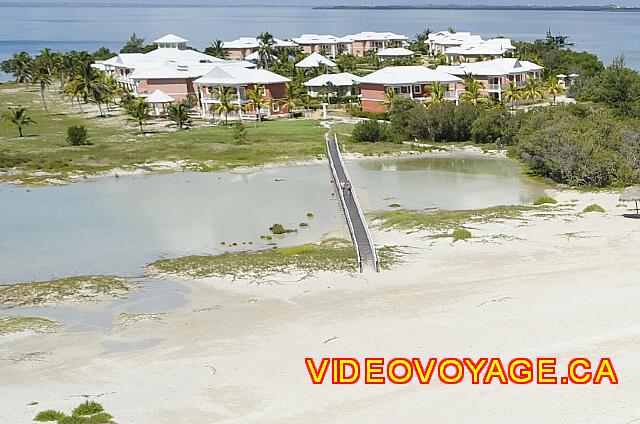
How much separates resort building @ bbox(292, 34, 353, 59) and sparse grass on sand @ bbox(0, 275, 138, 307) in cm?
9001

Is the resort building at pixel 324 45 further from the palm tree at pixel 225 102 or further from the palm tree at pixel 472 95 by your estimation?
the palm tree at pixel 472 95

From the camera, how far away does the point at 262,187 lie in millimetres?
40906

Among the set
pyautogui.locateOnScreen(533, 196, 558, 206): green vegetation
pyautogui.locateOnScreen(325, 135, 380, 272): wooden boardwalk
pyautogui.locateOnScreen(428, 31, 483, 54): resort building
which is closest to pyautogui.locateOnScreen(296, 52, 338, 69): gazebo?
pyautogui.locateOnScreen(428, 31, 483, 54): resort building

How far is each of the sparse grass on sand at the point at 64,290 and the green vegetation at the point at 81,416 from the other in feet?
27.3

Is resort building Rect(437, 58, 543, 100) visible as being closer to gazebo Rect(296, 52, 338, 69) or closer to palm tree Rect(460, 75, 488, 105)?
palm tree Rect(460, 75, 488, 105)

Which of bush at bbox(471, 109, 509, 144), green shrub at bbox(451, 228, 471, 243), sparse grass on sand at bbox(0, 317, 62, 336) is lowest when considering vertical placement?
sparse grass on sand at bbox(0, 317, 62, 336)

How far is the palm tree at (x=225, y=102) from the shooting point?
59.4m

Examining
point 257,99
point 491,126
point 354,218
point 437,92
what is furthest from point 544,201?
point 257,99

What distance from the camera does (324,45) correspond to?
115 metres

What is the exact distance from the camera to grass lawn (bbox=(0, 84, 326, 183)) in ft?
153

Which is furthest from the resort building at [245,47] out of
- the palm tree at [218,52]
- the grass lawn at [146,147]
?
the grass lawn at [146,147]

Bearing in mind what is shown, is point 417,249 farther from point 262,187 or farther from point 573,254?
point 262,187

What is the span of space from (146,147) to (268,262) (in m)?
26.3

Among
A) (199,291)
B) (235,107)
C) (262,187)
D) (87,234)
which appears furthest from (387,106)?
(199,291)
